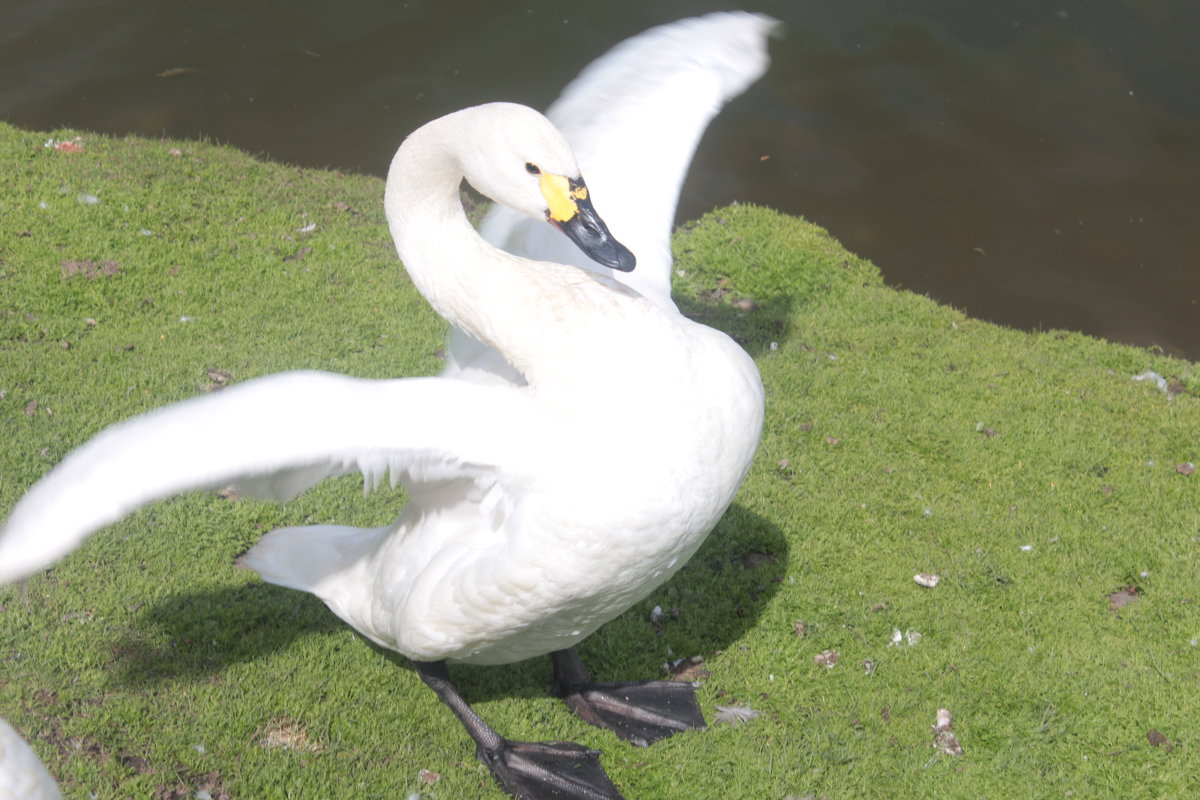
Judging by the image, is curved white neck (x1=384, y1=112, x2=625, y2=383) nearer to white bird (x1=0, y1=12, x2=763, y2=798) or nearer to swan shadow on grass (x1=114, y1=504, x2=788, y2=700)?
white bird (x1=0, y1=12, x2=763, y2=798)

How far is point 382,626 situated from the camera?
3756mm

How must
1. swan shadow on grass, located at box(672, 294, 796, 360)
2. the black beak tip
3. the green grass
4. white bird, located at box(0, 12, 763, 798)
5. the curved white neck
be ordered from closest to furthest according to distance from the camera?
white bird, located at box(0, 12, 763, 798) → the black beak tip → the curved white neck → the green grass → swan shadow on grass, located at box(672, 294, 796, 360)

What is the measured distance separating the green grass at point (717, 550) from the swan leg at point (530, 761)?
87 millimetres

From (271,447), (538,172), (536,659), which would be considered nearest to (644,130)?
(538,172)

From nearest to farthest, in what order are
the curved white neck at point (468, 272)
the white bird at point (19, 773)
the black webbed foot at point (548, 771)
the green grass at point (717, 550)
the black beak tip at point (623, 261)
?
the white bird at point (19, 773)
the black beak tip at point (623, 261)
the curved white neck at point (468, 272)
the black webbed foot at point (548, 771)
the green grass at point (717, 550)

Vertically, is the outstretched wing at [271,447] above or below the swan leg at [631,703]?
above

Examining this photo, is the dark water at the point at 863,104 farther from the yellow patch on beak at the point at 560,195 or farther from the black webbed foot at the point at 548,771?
the yellow patch on beak at the point at 560,195

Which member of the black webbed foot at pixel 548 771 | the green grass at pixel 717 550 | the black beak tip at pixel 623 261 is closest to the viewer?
the black beak tip at pixel 623 261

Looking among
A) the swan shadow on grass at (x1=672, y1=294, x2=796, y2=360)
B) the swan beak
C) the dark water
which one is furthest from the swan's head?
the dark water

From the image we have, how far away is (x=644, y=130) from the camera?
4262 mm

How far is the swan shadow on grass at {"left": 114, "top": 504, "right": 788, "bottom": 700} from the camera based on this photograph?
4.03 m

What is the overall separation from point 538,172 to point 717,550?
221cm

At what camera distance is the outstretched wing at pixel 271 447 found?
2541 millimetres

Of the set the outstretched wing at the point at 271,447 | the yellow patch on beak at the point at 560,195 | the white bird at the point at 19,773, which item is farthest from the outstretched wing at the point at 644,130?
the white bird at the point at 19,773
